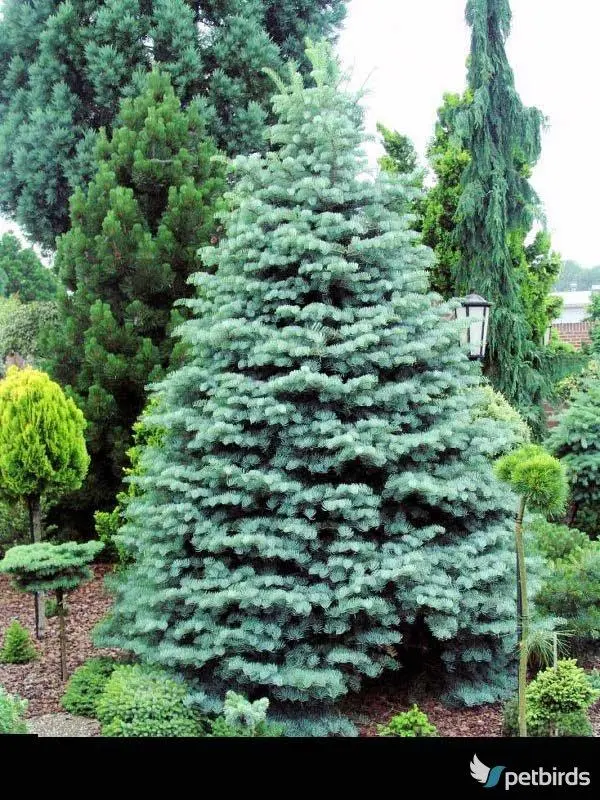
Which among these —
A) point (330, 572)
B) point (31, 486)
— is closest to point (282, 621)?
point (330, 572)

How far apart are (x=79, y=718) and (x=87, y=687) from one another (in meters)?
0.18

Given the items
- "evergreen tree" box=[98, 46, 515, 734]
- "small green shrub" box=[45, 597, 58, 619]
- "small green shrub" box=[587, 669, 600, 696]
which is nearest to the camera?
"evergreen tree" box=[98, 46, 515, 734]

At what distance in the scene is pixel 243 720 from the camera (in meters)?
3.74

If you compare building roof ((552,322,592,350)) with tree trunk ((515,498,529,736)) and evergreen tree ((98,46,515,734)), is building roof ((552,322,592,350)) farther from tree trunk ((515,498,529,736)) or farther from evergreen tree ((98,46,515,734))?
Result: tree trunk ((515,498,529,736))

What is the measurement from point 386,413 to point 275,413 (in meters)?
0.61

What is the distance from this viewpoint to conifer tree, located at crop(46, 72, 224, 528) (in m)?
6.73

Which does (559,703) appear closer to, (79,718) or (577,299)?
(79,718)

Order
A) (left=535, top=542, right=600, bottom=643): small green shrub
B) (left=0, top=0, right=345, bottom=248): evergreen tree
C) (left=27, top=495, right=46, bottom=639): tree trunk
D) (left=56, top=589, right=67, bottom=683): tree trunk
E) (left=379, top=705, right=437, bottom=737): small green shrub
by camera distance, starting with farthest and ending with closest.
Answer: (left=0, top=0, right=345, bottom=248): evergreen tree, (left=27, top=495, right=46, bottom=639): tree trunk, (left=56, top=589, right=67, bottom=683): tree trunk, (left=535, top=542, right=600, bottom=643): small green shrub, (left=379, top=705, right=437, bottom=737): small green shrub

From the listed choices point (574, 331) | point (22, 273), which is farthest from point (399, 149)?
point (22, 273)

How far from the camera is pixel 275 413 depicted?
4082 mm

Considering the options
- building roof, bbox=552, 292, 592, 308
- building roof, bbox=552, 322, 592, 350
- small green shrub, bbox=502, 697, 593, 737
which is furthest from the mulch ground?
building roof, bbox=552, 322, 592, 350

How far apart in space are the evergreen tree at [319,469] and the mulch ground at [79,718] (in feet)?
0.51
